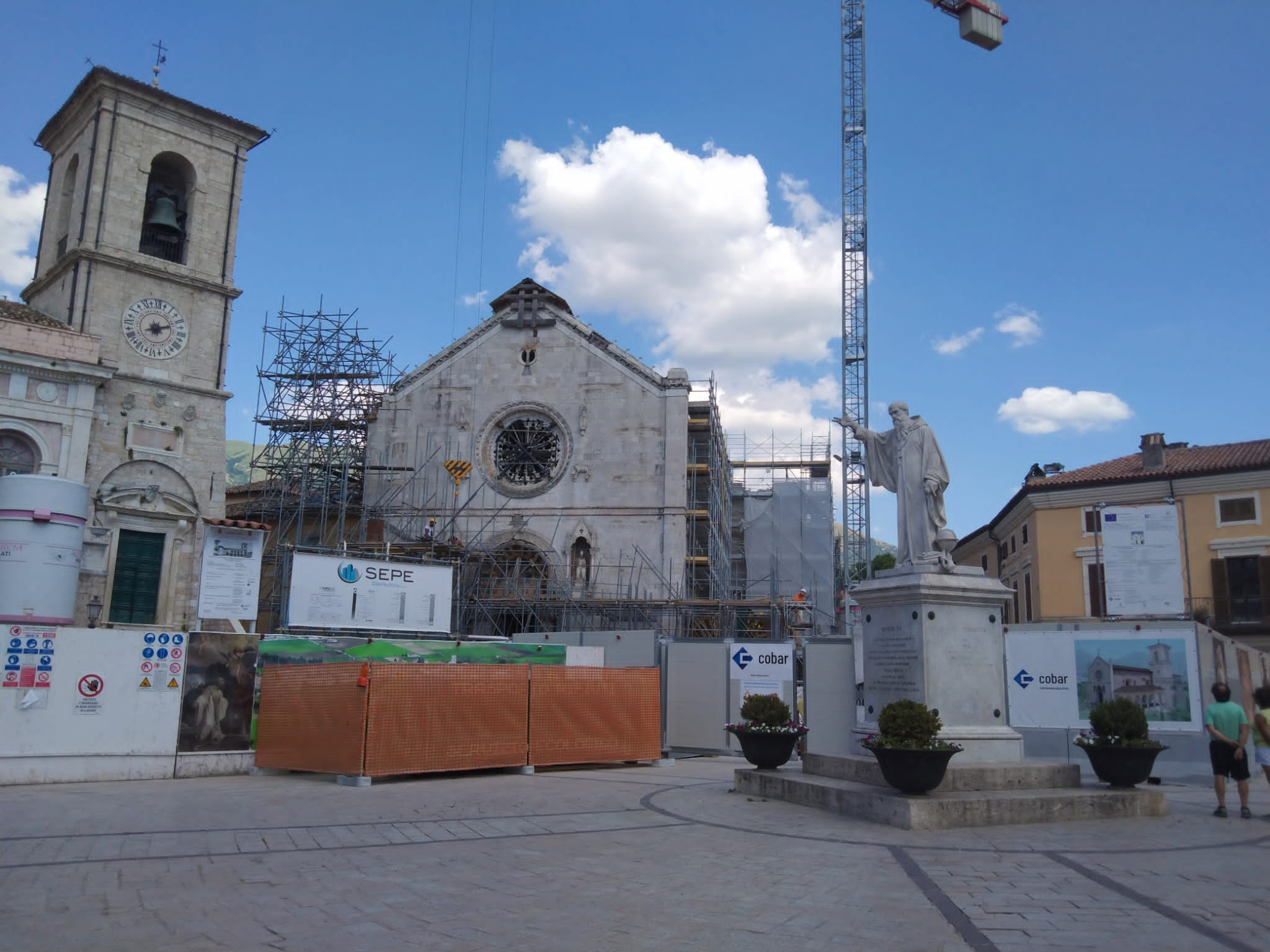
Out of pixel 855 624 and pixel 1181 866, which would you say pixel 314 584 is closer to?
pixel 855 624

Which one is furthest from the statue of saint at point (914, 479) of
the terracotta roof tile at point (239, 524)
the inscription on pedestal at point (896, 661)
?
the terracotta roof tile at point (239, 524)

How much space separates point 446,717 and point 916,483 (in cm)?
775

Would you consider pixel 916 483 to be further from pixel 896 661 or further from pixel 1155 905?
pixel 1155 905

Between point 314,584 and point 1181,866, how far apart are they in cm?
2127

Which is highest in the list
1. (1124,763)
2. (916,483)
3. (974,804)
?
(916,483)

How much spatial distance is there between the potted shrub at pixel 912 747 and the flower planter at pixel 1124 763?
240 centimetres

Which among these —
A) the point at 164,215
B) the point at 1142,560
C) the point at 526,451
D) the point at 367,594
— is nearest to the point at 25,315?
the point at 164,215

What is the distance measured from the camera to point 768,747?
1287 cm

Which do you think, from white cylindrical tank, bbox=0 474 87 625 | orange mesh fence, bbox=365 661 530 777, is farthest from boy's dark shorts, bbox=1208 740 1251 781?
white cylindrical tank, bbox=0 474 87 625

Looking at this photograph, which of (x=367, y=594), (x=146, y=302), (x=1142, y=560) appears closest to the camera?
(x=1142, y=560)

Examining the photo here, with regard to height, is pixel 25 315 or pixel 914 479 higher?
pixel 25 315

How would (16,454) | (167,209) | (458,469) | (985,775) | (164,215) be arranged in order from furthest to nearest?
(458,469) < (167,209) < (164,215) < (16,454) < (985,775)

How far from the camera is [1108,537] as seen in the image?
23.5 metres

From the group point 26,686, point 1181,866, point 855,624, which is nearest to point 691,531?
point 855,624
